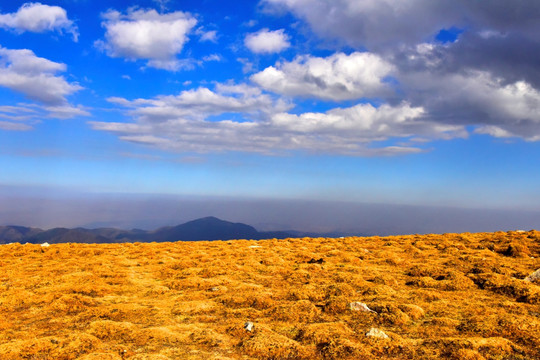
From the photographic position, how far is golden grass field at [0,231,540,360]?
10.2 metres

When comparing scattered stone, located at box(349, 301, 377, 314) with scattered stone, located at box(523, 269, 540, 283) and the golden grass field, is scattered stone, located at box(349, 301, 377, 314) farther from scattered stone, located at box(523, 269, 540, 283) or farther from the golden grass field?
scattered stone, located at box(523, 269, 540, 283)

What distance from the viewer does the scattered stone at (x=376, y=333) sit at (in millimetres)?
10746

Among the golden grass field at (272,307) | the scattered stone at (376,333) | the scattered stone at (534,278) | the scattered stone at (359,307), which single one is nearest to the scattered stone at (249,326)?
the golden grass field at (272,307)

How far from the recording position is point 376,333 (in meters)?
11.0

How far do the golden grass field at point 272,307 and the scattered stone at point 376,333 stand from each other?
12.3 inches

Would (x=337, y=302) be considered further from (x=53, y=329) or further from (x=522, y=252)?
(x=522, y=252)

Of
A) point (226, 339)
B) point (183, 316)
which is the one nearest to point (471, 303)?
point (226, 339)

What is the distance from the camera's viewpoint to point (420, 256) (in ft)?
89.2

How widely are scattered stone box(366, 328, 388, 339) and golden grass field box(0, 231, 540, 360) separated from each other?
1.02 ft

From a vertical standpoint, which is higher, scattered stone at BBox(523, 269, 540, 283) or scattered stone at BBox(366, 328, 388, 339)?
scattered stone at BBox(523, 269, 540, 283)

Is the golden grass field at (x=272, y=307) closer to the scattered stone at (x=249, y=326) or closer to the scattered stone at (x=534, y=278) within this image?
the scattered stone at (x=249, y=326)

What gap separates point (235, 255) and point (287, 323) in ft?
54.1

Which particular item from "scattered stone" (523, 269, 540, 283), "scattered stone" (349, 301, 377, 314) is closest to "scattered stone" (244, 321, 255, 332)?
"scattered stone" (349, 301, 377, 314)

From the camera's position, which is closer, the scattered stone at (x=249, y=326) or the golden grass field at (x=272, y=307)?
the golden grass field at (x=272, y=307)
